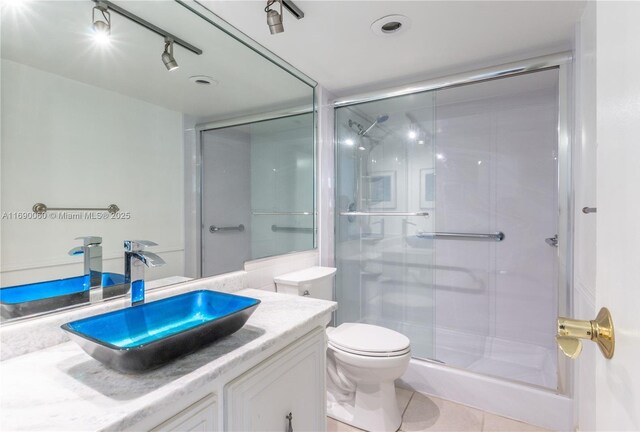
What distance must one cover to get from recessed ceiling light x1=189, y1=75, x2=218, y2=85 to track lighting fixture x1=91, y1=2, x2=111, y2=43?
36cm

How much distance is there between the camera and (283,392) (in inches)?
41.5

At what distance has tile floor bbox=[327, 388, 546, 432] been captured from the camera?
68.9 inches

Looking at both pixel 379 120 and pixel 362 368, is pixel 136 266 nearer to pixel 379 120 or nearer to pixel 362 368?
pixel 362 368

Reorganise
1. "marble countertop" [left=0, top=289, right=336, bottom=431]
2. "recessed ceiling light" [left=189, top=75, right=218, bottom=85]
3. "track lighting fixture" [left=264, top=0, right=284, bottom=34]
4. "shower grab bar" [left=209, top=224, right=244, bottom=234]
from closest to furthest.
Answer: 1. "marble countertop" [left=0, top=289, right=336, bottom=431]
2. "track lighting fixture" [left=264, top=0, right=284, bottom=34]
3. "recessed ceiling light" [left=189, top=75, right=218, bottom=85]
4. "shower grab bar" [left=209, top=224, right=244, bottom=234]

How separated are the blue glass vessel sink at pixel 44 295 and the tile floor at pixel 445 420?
1431mm

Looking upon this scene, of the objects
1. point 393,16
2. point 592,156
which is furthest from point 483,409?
point 393,16

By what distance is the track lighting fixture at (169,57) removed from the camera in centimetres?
141

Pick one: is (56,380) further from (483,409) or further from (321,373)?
(483,409)

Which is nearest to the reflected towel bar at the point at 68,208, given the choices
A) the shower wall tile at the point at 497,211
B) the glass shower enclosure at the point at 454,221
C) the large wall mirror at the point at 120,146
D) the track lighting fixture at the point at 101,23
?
the large wall mirror at the point at 120,146

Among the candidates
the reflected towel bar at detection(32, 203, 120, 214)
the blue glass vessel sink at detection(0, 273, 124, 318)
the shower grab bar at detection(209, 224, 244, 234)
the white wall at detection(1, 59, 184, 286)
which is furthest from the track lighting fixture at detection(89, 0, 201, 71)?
the blue glass vessel sink at detection(0, 273, 124, 318)

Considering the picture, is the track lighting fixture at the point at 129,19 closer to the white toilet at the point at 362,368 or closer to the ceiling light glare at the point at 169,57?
the ceiling light glare at the point at 169,57

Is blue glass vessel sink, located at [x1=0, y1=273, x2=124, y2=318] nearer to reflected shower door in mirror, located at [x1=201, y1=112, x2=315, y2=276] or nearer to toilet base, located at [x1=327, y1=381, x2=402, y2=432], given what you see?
reflected shower door in mirror, located at [x1=201, y1=112, x2=315, y2=276]

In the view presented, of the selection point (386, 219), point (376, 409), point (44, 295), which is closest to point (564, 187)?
point (386, 219)

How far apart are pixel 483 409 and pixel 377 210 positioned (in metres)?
1.58
